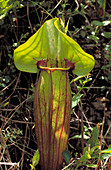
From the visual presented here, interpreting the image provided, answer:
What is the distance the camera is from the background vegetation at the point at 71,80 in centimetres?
161

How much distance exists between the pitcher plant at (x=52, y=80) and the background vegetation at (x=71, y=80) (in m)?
0.32

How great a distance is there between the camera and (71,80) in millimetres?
1736

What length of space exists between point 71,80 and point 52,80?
1.82 feet

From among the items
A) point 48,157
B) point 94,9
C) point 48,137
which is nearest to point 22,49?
point 48,137

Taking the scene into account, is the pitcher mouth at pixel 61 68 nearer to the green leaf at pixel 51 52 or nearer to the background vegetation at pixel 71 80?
the green leaf at pixel 51 52

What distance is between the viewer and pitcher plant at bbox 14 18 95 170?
1.18m

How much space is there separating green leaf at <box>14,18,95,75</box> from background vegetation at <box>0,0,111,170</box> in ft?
1.08

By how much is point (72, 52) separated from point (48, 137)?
45 cm

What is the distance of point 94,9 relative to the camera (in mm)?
1960

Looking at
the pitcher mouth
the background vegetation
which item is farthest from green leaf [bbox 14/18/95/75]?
the background vegetation

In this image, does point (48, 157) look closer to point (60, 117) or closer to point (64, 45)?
point (60, 117)

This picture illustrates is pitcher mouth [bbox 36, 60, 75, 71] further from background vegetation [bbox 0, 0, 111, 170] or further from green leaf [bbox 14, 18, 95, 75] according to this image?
background vegetation [bbox 0, 0, 111, 170]

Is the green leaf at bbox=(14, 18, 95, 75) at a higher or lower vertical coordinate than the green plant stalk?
higher

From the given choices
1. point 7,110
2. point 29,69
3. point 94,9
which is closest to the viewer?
point 29,69
